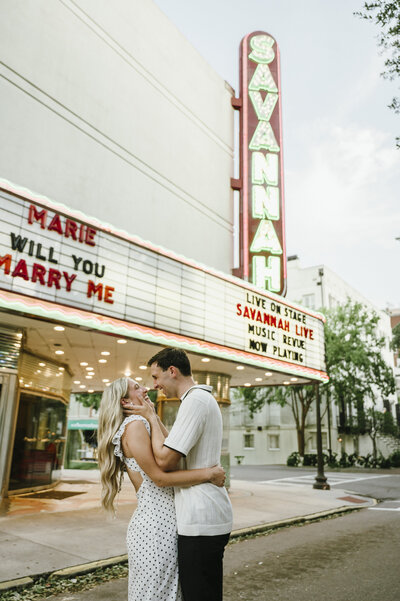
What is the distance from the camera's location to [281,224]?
15.6 m

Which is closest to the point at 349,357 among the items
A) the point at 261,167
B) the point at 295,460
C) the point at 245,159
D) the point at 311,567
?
the point at 295,460

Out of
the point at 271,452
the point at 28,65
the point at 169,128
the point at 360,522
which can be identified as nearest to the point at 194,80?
the point at 169,128

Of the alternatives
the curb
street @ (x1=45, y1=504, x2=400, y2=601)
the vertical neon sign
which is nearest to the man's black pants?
street @ (x1=45, y1=504, x2=400, y2=601)

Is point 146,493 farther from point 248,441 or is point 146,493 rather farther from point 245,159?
point 248,441

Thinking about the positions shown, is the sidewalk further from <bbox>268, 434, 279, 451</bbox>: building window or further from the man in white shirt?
<bbox>268, 434, 279, 451</bbox>: building window

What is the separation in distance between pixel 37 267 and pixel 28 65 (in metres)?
5.37

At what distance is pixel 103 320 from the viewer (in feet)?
29.4

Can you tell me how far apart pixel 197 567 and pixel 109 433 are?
0.81 m

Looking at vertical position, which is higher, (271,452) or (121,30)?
(121,30)

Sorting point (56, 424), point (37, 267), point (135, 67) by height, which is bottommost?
point (56, 424)

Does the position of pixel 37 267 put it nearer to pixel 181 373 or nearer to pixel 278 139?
pixel 181 373

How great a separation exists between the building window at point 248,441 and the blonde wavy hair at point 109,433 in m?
39.9

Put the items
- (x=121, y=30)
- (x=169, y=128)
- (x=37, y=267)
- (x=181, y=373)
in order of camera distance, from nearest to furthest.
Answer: (x=181, y=373) → (x=37, y=267) → (x=121, y=30) → (x=169, y=128)

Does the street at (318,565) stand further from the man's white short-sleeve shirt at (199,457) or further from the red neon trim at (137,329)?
the red neon trim at (137,329)
